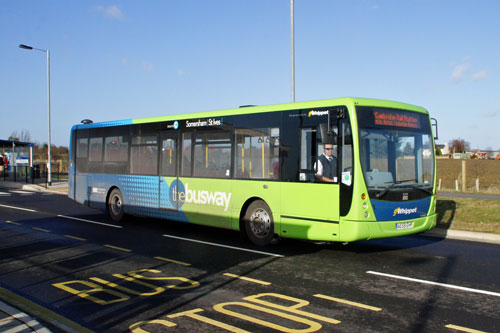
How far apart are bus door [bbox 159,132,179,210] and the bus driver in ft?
15.5

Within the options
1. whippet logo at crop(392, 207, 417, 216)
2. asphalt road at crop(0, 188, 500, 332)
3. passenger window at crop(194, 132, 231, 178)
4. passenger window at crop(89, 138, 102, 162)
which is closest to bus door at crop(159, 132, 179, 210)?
passenger window at crop(194, 132, 231, 178)

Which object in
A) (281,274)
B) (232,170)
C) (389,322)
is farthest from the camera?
(232,170)

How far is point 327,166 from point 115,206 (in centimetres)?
833

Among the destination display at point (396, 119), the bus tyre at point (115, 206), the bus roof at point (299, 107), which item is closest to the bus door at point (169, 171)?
the bus roof at point (299, 107)

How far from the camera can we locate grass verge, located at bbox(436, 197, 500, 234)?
12.7 m

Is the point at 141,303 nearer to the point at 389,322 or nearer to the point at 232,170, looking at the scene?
the point at 389,322

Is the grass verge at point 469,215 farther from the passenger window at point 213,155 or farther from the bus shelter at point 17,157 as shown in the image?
the bus shelter at point 17,157

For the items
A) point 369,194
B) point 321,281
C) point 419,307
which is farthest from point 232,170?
point 419,307

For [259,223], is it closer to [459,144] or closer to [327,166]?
[327,166]

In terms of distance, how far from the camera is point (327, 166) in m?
8.92

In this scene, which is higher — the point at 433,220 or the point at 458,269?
the point at 433,220

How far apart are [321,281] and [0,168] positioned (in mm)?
41111

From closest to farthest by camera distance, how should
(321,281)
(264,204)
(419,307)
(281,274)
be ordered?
1. (419,307)
2. (321,281)
3. (281,274)
4. (264,204)

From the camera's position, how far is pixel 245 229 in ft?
34.9
